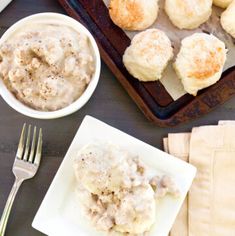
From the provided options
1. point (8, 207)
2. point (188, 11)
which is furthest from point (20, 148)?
point (188, 11)

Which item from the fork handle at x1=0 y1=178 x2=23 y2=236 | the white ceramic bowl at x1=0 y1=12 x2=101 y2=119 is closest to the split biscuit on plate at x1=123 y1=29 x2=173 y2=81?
the white ceramic bowl at x1=0 y1=12 x2=101 y2=119

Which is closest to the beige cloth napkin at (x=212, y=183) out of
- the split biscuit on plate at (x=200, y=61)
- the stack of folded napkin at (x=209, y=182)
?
the stack of folded napkin at (x=209, y=182)

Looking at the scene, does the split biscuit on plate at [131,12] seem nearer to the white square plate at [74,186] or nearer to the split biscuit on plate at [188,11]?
the split biscuit on plate at [188,11]

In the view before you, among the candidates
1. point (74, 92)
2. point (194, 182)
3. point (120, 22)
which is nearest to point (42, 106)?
point (74, 92)

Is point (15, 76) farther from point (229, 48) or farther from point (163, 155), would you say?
point (229, 48)

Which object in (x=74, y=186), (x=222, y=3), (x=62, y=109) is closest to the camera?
(x=62, y=109)

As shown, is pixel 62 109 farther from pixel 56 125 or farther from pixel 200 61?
pixel 200 61

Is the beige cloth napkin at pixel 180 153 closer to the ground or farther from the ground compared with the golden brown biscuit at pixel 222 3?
closer to the ground
